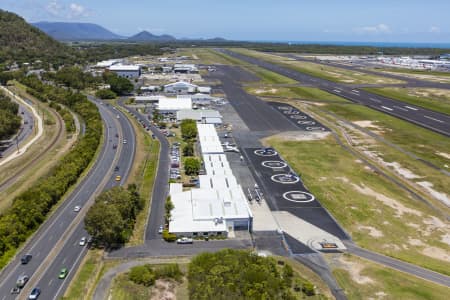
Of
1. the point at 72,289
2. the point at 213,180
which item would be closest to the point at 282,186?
the point at 213,180

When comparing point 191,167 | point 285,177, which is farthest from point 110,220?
point 285,177

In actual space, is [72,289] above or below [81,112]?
below

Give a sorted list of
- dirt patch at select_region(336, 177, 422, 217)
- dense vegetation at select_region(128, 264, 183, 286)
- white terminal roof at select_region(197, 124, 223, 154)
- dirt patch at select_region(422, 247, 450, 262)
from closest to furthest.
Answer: dense vegetation at select_region(128, 264, 183, 286), dirt patch at select_region(422, 247, 450, 262), dirt patch at select_region(336, 177, 422, 217), white terminal roof at select_region(197, 124, 223, 154)

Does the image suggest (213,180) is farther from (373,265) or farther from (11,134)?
(11,134)

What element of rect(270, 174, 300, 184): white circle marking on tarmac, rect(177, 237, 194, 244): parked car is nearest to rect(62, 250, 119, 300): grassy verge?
rect(177, 237, 194, 244): parked car

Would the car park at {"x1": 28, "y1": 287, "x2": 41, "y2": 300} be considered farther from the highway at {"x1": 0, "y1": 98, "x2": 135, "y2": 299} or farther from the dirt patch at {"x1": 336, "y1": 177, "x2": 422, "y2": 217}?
the dirt patch at {"x1": 336, "y1": 177, "x2": 422, "y2": 217}

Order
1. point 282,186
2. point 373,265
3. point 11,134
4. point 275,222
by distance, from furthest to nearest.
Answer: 1. point 11,134
2. point 282,186
3. point 275,222
4. point 373,265

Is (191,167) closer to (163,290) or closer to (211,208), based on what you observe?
(211,208)
